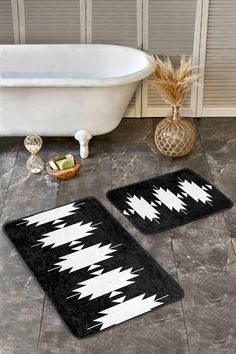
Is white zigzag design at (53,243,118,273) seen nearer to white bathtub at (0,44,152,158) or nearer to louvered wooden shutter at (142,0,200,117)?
white bathtub at (0,44,152,158)

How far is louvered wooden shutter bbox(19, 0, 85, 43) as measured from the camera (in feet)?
13.1

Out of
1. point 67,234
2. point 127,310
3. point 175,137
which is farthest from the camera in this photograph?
point 175,137

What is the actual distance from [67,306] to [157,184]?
119 cm

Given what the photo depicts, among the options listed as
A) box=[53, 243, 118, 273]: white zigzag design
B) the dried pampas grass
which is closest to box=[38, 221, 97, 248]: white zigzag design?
box=[53, 243, 118, 273]: white zigzag design

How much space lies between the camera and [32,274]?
2744 millimetres

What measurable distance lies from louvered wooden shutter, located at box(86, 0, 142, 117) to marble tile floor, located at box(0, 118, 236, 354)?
0.66 m

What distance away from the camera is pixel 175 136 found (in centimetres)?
367

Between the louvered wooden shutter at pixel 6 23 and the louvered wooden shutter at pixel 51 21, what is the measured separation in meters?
0.09

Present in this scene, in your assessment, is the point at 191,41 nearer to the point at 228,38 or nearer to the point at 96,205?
the point at 228,38

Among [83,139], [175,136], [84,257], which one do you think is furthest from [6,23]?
[84,257]

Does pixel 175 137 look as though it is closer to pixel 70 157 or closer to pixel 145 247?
pixel 70 157

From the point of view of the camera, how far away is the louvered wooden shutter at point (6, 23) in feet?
13.2

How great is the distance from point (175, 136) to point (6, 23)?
1568mm

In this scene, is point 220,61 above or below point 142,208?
above
